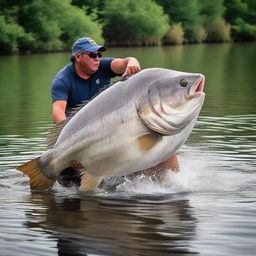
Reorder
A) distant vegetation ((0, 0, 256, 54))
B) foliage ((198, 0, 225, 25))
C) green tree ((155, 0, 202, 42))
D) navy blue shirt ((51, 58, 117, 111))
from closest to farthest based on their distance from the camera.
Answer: navy blue shirt ((51, 58, 117, 111)) < distant vegetation ((0, 0, 256, 54)) < green tree ((155, 0, 202, 42)) < foliage ((198, 0, 225, 25))

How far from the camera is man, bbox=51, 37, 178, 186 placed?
881cm

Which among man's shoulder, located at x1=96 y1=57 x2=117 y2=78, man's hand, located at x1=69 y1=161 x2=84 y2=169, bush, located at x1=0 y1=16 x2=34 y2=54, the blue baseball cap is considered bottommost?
bush, located at x1=0 y1=16 x2=34 y2=54

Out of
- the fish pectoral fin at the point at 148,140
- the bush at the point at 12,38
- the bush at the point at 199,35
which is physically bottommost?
the bush at the point at 199,35

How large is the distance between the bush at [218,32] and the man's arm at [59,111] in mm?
82956

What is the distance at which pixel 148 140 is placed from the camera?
7.23 m

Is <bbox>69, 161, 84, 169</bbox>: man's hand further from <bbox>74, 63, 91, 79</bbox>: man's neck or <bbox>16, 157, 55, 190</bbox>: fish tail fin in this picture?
<bbox>74, 63, 91, 79</bbox>: man's neck

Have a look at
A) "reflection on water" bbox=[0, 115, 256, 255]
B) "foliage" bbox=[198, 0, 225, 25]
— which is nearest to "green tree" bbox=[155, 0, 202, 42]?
"foliage" bbox=[198, 0, 225, 25]

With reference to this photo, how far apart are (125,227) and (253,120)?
27.2 feet

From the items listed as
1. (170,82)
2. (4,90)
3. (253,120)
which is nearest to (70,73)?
(170,82)

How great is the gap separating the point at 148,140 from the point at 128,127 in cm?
22

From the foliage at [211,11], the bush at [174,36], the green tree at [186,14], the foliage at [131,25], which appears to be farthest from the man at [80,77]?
the foliage at [211,11]

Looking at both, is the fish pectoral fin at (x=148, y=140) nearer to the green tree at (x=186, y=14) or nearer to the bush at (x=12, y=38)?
the bush at (x=12, y=38)

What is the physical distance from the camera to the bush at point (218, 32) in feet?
297

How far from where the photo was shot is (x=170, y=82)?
715cm
